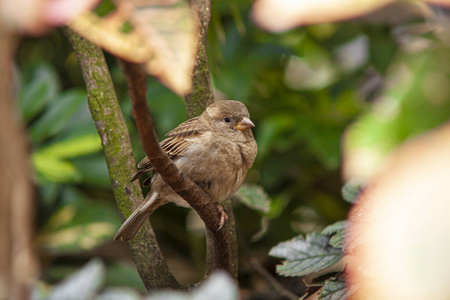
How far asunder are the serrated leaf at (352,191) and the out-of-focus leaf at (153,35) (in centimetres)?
153

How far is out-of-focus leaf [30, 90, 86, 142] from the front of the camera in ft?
11.1

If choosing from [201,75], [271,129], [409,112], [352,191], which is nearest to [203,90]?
[201,75]

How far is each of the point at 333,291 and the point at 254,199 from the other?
740 mm

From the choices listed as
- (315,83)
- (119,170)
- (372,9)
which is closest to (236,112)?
(119,170)

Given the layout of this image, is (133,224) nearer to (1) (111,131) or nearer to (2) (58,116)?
(1) (111,131)

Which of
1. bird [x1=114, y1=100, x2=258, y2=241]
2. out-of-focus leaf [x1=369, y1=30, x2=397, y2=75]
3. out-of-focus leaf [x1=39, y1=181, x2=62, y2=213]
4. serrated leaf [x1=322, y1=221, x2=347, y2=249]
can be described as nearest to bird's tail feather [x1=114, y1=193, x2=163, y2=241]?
bird [x1=114, y1=100, x2=258, y2=241]

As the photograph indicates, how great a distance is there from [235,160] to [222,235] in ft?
1.53

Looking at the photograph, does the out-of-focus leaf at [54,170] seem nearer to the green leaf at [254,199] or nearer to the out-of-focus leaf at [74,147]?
the out-of-focus leaf at [74,147]

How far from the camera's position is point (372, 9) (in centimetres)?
62

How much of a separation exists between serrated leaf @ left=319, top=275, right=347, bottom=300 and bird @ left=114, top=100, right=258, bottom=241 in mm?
598

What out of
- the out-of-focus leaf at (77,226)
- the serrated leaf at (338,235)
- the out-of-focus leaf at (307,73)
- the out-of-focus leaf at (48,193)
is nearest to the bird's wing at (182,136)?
the serrated leaf at (338,235)

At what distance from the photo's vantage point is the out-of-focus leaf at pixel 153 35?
1.83 ft

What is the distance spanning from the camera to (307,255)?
78.8 inches

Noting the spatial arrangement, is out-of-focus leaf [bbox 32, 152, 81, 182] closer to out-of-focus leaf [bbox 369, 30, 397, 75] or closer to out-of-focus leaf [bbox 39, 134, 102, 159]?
out-of-focus leaf [bbox 39, 134, 102, 159]
